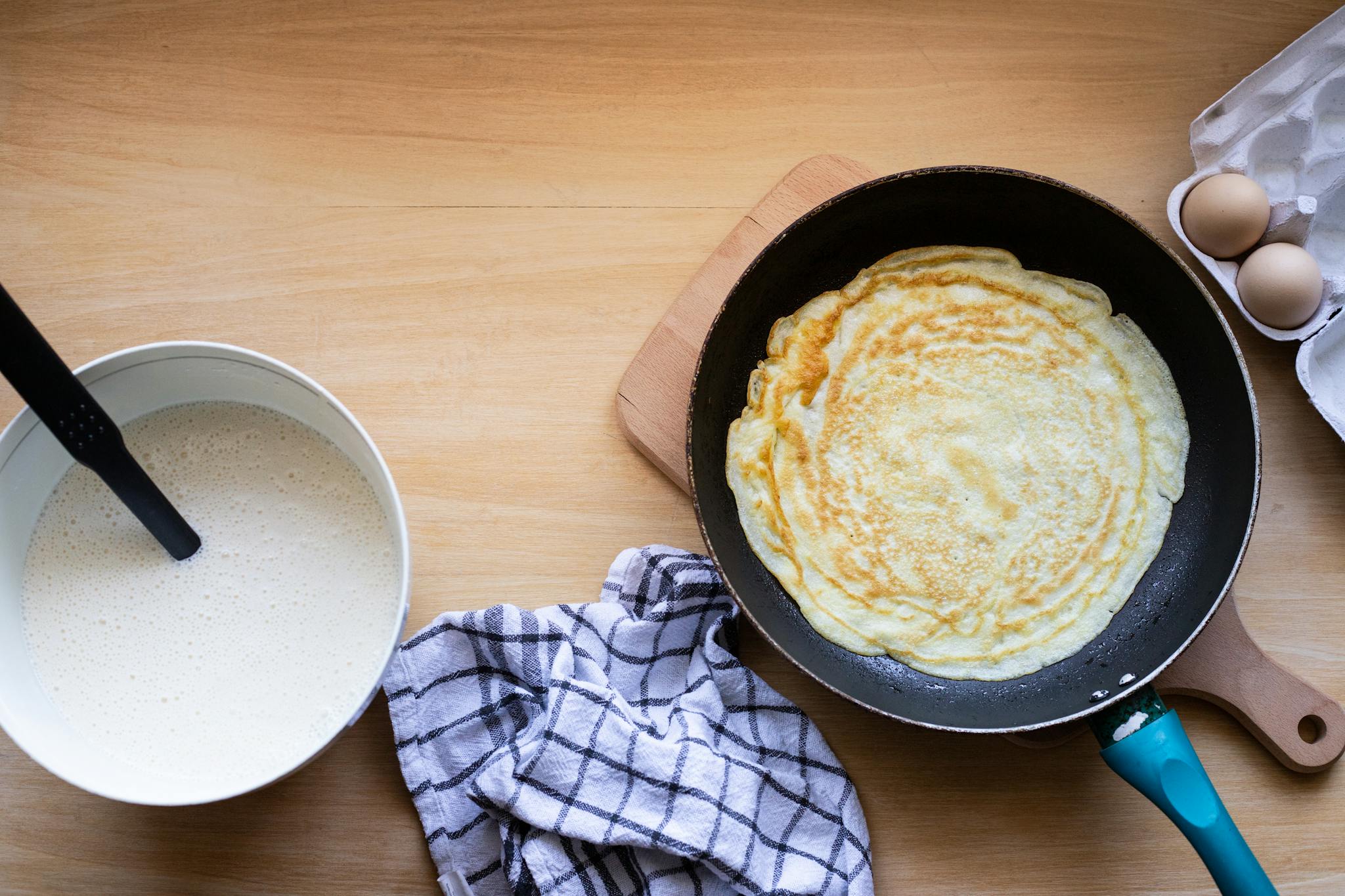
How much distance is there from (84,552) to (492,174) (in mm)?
878

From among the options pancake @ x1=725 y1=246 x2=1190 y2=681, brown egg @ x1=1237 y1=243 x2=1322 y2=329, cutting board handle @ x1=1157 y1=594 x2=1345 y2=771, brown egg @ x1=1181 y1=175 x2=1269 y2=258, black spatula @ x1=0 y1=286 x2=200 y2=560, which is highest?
black spatula @ x1=0 y1=286 x2=200 y2=560

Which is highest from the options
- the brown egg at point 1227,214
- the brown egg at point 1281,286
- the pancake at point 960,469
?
the brown egg at point 1227,214

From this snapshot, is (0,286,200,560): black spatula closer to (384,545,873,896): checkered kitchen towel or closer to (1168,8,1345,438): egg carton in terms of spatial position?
(384,545,873,896): checkered kitchen towel

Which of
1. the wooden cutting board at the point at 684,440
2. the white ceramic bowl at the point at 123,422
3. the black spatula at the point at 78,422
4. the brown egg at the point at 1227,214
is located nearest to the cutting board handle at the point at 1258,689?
the wooden cutting board at the point at 684,440

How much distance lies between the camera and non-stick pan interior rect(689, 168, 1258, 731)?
1505 mm

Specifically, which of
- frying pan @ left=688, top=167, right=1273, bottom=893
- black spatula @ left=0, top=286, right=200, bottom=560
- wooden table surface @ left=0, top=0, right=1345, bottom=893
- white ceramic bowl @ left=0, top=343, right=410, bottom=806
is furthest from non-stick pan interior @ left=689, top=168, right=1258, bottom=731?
black spatula @ left=0, top=286, right=200, bottom=560

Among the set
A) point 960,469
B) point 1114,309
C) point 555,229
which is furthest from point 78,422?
point 1114,309

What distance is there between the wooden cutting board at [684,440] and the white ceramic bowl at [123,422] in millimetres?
474

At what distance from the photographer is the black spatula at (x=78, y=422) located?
105cm

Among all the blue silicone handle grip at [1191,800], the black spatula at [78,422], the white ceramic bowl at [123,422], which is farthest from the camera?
the blue silicone handle grip at [1191,800]

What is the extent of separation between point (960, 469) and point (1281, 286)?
0.59m

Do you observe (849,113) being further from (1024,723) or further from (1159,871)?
(1159,871)

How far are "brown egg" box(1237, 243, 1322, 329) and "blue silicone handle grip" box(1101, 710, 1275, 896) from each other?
0.69 meters

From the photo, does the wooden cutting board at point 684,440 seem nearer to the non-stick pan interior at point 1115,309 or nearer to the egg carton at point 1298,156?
the non-stick pan interior at point 1115,309
